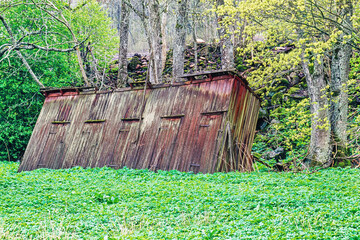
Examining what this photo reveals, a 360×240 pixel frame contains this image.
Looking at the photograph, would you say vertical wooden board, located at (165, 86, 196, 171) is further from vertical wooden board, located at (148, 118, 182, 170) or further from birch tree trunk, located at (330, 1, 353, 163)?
birch tree trunk, located at (330, 1, 353, 163)

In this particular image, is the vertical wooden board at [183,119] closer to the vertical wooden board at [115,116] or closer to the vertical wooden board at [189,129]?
the vertical wooden board at [189,129]

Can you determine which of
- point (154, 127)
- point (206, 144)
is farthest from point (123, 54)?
point (206, 144)

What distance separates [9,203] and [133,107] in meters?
6.92

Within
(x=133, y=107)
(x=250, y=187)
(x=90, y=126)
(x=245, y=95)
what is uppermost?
(x=245, y=95)

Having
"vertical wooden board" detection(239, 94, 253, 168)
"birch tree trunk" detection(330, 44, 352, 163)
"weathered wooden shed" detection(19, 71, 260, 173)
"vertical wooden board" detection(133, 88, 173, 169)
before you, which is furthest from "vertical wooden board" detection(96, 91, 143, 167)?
"birch tree trunk" detection(330, 44, 352, 163)

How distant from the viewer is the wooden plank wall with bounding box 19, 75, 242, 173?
43.4ft

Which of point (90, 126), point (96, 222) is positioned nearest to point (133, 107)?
point (90, 126)

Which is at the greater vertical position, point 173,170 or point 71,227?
point 173,170

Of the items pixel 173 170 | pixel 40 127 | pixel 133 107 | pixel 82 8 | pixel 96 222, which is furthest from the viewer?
pixel 82 8

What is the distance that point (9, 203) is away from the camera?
955cm

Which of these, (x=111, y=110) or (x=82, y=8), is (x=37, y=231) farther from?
(x=82, y=8)

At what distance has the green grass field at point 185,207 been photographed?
6324mm

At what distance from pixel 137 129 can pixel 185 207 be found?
7160 mm

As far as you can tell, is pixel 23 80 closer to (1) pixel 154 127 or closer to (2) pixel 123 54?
(2) pixel 123 54
